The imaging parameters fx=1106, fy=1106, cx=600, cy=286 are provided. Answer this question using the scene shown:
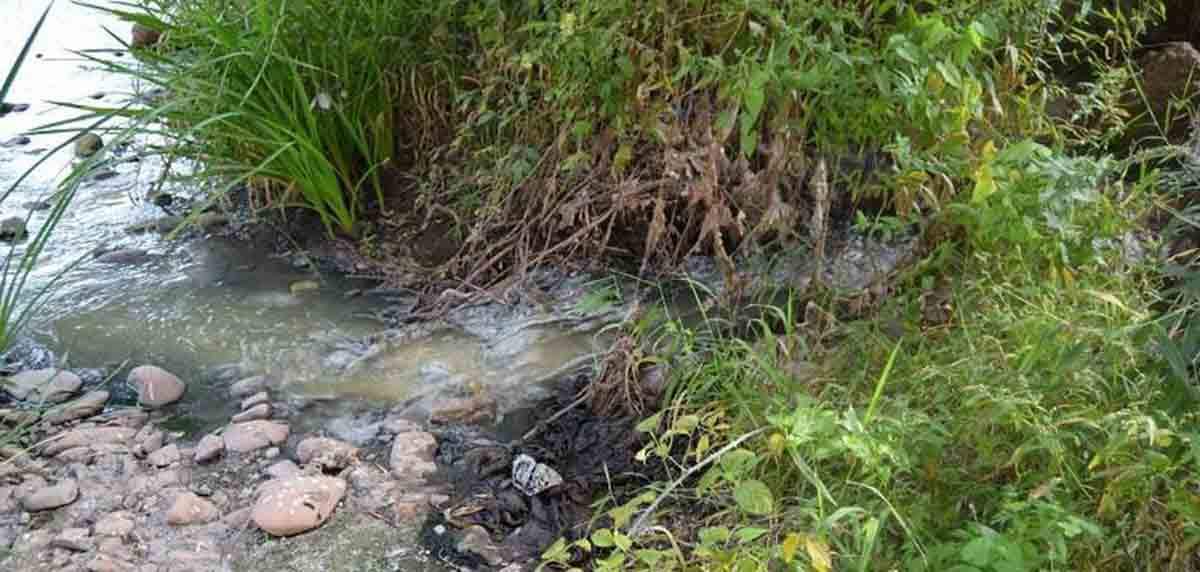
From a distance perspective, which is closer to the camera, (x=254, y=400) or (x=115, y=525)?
(x=115, y=525)

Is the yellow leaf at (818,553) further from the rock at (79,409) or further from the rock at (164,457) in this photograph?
the rock at (79,409)

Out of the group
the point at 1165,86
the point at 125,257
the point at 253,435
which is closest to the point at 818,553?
the point at 253,435

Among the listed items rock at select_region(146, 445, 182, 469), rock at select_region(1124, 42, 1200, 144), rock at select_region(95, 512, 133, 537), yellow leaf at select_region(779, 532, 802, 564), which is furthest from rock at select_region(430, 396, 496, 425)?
rock at select_region(1124, 42, 1200, 144)

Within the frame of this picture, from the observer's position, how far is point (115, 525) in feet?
7.25

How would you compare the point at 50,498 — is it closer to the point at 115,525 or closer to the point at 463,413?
the point at 115,525

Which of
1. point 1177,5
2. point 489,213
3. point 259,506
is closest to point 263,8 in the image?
point 489,213

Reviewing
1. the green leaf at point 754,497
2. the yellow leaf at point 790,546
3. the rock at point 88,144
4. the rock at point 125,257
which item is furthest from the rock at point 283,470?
the rock at point 88,144

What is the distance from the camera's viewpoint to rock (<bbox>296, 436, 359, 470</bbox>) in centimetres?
241

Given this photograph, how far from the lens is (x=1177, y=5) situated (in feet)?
11.1

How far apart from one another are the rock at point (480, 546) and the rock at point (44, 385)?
1174 mm

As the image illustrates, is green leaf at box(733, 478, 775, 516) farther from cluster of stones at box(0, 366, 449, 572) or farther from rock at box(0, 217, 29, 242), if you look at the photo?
rock at box(0, 217, 29, 242)

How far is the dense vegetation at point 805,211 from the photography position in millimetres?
1791

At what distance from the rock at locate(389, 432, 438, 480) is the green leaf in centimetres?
80

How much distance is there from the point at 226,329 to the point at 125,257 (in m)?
0.64
